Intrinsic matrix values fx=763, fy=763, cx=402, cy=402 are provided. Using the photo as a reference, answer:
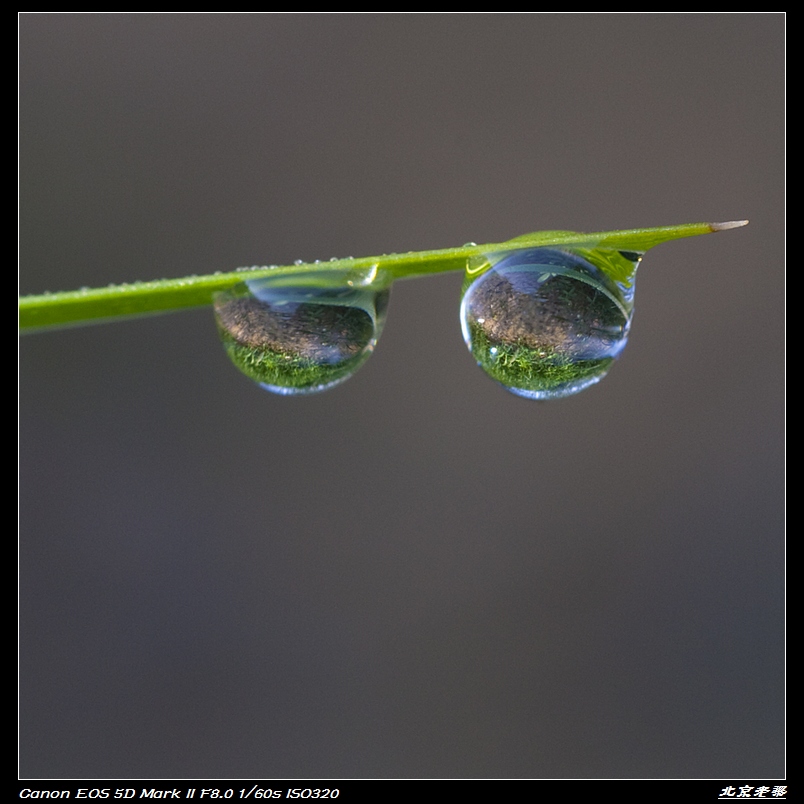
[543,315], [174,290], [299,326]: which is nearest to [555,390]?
[543,315]

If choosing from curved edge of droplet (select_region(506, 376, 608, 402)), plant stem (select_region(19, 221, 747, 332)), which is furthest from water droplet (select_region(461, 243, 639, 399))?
plant stem (select_region(19, 221, 747, 332))

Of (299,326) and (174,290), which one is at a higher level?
(299,326)

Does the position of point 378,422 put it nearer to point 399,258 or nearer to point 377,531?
point 377,531

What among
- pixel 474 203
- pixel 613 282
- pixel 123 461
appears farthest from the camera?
pixel 474 203

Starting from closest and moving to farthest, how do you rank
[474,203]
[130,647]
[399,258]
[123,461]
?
[399,258] < [130,647] < [123,461] < [474,203]

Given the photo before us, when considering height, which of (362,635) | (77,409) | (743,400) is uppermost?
(77,409)

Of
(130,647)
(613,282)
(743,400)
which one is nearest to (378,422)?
(130,647)

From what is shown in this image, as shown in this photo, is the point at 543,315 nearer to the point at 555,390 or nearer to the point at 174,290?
the point at 555,390

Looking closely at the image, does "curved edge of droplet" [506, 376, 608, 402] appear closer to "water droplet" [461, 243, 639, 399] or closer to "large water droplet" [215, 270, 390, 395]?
"water droplet" [461, 243, 639, 399]
